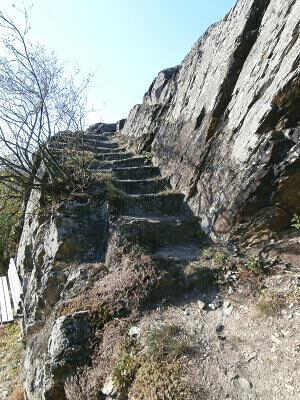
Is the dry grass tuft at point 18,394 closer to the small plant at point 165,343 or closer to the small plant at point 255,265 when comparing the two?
the small plant at point 165,343

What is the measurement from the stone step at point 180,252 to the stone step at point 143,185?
2591 millimetres

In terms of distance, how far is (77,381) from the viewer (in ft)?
10.9

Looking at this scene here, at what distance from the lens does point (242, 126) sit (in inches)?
216

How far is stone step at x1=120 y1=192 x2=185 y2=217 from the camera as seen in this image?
6.80m

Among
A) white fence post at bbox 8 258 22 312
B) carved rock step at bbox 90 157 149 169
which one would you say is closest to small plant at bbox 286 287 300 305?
carved rock step at bbox 90 157 149 169

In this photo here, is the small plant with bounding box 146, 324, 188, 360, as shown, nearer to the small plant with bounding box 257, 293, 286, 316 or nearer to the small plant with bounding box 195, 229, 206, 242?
the small plant with bounding box 257, 293, 286, 316

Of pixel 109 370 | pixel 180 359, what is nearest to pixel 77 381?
pixel 109 370

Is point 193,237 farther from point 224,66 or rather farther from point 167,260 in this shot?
point 224,66

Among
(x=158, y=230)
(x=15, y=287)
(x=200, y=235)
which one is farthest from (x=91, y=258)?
(x=15, y=287)

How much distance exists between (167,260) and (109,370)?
200 centimetres

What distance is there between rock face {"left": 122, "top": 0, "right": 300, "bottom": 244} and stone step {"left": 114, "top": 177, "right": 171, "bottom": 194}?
40 centimetres

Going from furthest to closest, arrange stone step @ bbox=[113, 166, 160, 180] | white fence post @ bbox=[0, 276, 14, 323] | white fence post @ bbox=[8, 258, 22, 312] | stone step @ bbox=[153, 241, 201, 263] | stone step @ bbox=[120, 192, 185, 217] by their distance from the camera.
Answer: stone step @ bbox=[113, 166, 160, 180], white fence post @ bbox=[8, 258, 22, 312], white fence post @ bbox=[0, 276, 14, 323], stone step @ bbox=[120, 192, 185, 217], stone step @ bbox=[153, 241, 201, 263]

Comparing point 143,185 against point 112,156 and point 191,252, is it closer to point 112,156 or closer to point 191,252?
point 112,156

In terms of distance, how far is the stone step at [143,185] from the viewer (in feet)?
25.6
